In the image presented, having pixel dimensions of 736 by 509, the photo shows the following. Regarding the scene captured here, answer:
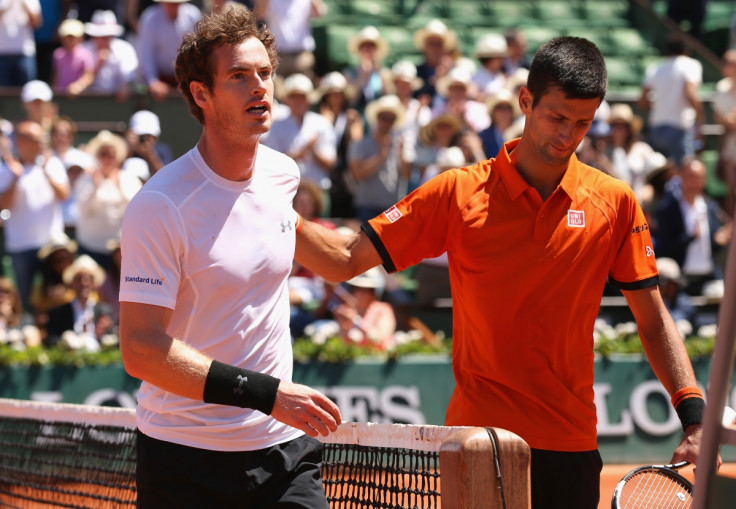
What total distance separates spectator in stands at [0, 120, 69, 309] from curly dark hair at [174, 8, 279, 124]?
7561mm

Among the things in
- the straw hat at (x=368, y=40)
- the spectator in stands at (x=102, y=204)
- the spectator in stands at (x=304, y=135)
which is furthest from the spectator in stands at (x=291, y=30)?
the spectator in stands at (x=102, y=204)

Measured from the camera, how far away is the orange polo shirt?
3.83 m

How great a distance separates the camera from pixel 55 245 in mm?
10570

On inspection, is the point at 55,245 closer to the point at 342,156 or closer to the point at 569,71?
the point at 342,156

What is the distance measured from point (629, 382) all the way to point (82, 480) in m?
5.83

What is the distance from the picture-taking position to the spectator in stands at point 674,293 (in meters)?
11.1

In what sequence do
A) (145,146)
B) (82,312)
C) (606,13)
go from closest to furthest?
(82,312) < (145,146) < (606,13)

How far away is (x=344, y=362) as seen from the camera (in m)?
9.63

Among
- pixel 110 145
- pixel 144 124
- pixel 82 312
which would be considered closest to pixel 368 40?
pixel 144 124

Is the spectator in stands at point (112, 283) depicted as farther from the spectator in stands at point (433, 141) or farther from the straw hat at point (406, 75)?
the straw hat at point (406, 75)

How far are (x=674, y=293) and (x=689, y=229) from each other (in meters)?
0.98

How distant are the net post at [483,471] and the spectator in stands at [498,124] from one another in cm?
889

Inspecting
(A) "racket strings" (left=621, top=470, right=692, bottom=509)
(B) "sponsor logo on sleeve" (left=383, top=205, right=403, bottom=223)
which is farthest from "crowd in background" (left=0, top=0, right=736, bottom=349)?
(A) "racket strings" (left=621, top=470, right=692, bottom=509)

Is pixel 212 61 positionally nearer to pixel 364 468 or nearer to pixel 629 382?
pixel 364 468
